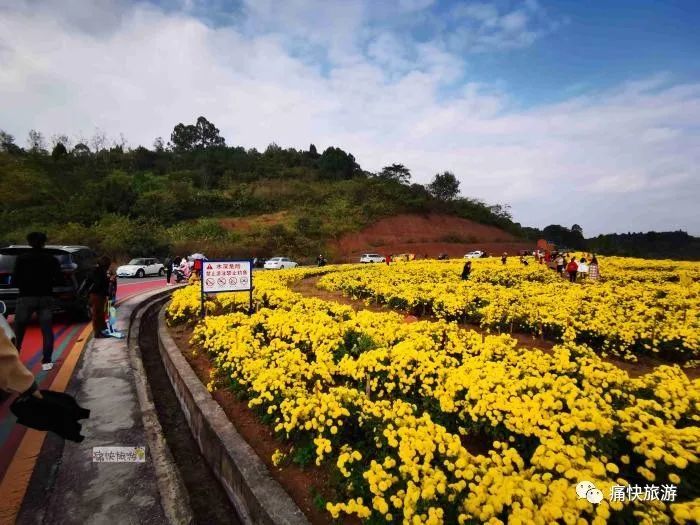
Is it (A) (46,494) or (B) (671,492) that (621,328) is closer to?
(B) (671,492)

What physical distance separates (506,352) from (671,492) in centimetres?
247

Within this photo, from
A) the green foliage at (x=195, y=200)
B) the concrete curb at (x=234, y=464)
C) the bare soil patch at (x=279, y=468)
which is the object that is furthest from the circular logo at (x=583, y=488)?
the green foliage at (x=195, y=200)

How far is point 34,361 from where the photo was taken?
593 centimetres

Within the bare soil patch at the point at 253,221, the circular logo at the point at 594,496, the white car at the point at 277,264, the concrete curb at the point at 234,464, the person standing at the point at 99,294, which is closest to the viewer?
the circular logo at the point at 594,496

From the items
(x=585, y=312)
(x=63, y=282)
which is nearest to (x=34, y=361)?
(x=63, y=282)

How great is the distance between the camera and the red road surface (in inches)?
142

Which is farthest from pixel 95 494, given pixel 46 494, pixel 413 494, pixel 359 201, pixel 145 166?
pixel 145 166

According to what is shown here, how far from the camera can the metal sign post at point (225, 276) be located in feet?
26.2

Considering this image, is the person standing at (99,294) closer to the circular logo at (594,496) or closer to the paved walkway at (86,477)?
the paved walkway at (86,477)

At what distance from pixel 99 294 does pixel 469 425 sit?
22.8 feet

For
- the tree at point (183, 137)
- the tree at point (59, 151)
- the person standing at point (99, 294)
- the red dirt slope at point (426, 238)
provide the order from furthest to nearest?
the tree at point (183, 137) → the tree at point (59, 151) → the red dirt slope at point (426, 238) → the person standing at point (99, 294)

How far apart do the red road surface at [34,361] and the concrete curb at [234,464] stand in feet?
5.36

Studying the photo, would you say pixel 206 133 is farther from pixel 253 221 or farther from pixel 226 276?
pixel 226 276

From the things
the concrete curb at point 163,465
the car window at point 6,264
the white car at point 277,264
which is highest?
the car window at point 6,264
